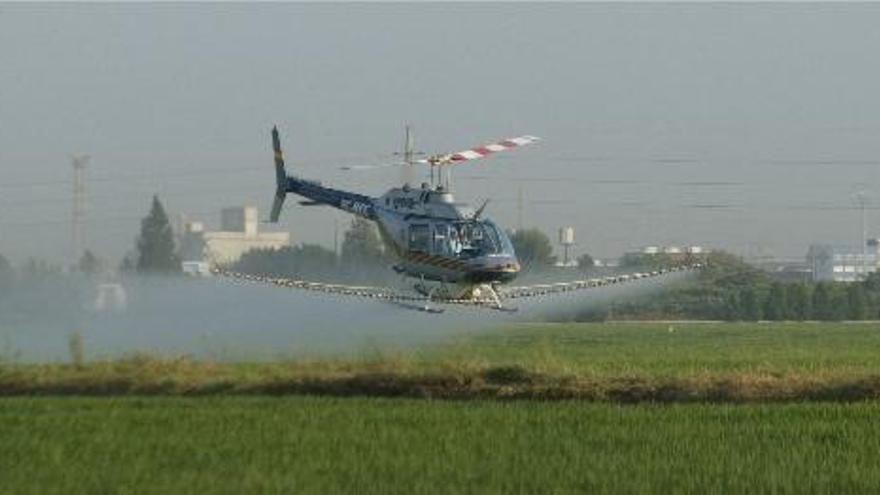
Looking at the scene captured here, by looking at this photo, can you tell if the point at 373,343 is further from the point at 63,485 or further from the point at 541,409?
the point at 63,485

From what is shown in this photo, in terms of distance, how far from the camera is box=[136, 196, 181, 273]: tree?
82812 millimetres

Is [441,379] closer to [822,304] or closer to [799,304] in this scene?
[799,304]

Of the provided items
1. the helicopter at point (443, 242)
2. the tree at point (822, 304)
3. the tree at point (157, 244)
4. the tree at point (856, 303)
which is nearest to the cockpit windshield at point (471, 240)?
the helicopter at point (443, 242)

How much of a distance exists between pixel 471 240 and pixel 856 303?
80.9 metres

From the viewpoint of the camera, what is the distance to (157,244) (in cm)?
8719

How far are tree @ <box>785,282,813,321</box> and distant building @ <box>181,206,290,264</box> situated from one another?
34413mm

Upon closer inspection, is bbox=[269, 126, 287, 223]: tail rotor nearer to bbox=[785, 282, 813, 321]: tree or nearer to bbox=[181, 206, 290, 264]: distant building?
bbox=[181, 206, 290, 264]: distant building

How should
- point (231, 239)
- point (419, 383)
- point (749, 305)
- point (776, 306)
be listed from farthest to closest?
point (231, 239), point (749, 305), point (776, 306), point (419, 383)

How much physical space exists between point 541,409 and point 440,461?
765cm

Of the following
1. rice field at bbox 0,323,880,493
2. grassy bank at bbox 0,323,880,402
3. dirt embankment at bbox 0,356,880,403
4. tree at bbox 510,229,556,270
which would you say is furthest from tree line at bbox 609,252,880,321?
dirt embankment at bbox 0,356,880,403

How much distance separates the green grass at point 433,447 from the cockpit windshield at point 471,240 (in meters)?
15.8

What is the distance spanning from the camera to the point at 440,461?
21797mm

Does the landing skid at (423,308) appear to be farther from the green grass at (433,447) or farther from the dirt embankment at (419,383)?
the green grass at (433,447)

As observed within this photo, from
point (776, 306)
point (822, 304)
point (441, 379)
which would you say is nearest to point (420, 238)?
point (441, 379)
